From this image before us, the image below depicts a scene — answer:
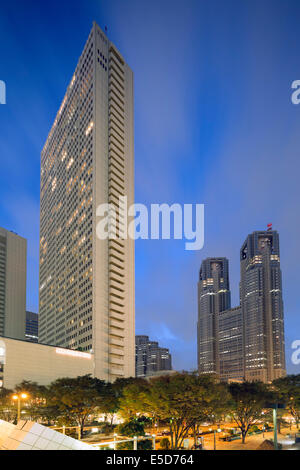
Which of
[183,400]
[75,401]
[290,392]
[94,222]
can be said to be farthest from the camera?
[94,222]

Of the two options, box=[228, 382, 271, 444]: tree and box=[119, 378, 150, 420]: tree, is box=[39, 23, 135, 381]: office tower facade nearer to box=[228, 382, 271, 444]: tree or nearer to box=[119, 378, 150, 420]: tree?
box=[119, 378, 150, 420]: tree

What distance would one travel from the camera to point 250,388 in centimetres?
6731

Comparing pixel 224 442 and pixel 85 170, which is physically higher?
pixel 85 170

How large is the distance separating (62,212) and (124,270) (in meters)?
42.7

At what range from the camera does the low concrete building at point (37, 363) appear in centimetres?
9406

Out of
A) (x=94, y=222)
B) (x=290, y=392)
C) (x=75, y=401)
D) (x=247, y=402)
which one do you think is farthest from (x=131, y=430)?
(x=94, y=222)

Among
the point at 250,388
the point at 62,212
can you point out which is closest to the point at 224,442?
the point at 250,388

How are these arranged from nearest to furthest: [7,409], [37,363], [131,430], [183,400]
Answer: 1. [183,400]
2. [131,430]
3. [7,409]
4. [37,363]

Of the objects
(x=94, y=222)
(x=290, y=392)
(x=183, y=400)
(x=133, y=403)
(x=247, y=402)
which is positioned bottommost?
(x=290, y=392)

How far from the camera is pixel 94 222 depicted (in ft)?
429

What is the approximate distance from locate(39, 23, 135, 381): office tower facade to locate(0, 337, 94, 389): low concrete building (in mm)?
7351

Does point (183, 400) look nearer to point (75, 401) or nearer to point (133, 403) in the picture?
point (133, 403)

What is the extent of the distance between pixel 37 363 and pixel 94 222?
1902 inches
